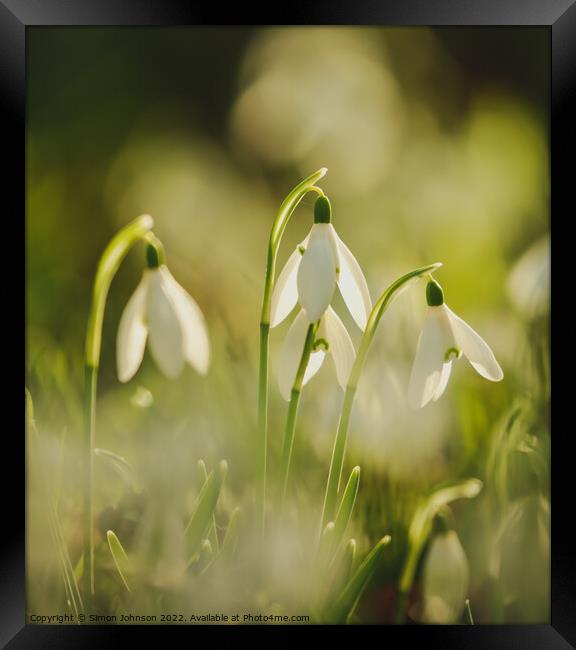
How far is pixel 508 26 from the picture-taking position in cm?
104

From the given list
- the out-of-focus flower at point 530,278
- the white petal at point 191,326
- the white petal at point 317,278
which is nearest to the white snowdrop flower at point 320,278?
the white petal at point 317,278

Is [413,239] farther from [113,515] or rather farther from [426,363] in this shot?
[113,515]

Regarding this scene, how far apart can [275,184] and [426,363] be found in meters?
0.36

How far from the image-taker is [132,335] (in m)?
1.03

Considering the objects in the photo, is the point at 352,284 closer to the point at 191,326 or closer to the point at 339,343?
the point at 339,343

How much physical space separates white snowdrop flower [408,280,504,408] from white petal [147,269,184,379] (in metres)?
0.36

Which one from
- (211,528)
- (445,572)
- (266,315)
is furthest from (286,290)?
(445,572)

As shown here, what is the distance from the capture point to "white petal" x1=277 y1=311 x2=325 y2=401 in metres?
1.04

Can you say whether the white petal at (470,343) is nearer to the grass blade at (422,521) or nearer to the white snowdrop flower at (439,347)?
the white snowdrop flower at (439,347)

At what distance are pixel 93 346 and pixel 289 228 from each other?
0.35m

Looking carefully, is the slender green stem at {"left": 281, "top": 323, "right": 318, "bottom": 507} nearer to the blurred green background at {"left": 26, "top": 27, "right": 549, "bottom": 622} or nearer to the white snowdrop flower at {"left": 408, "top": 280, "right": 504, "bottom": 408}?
the blurred green background at {"left": 26, "top": 27, "right": 549, "bottom": 622}

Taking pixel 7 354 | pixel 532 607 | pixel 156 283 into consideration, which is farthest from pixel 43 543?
pixel 532 607

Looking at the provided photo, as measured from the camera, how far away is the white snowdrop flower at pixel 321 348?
40.8 inches

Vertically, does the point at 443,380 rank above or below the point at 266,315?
below
